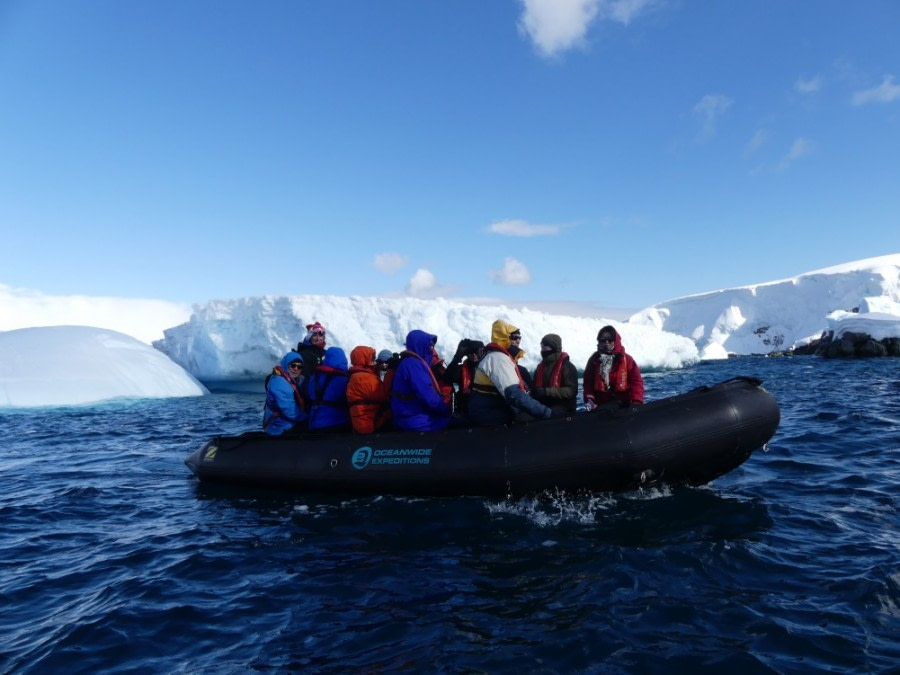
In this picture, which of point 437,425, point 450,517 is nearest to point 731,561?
point 450,517

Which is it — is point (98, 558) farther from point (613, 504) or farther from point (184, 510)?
point (613, 504)

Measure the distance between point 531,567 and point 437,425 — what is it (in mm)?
2369

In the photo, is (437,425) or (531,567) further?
(437,425)

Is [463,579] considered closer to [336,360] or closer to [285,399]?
[336,360]

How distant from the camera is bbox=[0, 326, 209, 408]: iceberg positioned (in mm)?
18938

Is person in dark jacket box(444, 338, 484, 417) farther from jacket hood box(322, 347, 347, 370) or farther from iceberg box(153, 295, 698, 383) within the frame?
iceberg box(153, 295, 698, 383)

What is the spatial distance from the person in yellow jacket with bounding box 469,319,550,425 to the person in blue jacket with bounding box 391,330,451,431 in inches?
16.1

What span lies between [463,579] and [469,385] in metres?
2.75

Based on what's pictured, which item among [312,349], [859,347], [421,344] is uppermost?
[312,349]

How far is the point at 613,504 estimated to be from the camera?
19.6ft

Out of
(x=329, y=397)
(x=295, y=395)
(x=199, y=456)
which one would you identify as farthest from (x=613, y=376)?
(x=199, y=456)

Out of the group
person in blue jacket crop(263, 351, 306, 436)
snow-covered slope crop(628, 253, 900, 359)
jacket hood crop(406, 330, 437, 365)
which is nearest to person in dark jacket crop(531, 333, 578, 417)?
jacket hood crop(406, 330, 437, 365)

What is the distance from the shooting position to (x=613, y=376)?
660 centimetres

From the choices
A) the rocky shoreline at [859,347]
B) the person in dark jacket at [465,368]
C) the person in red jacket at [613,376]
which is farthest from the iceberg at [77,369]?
the rocky shoreline at [859,347]
